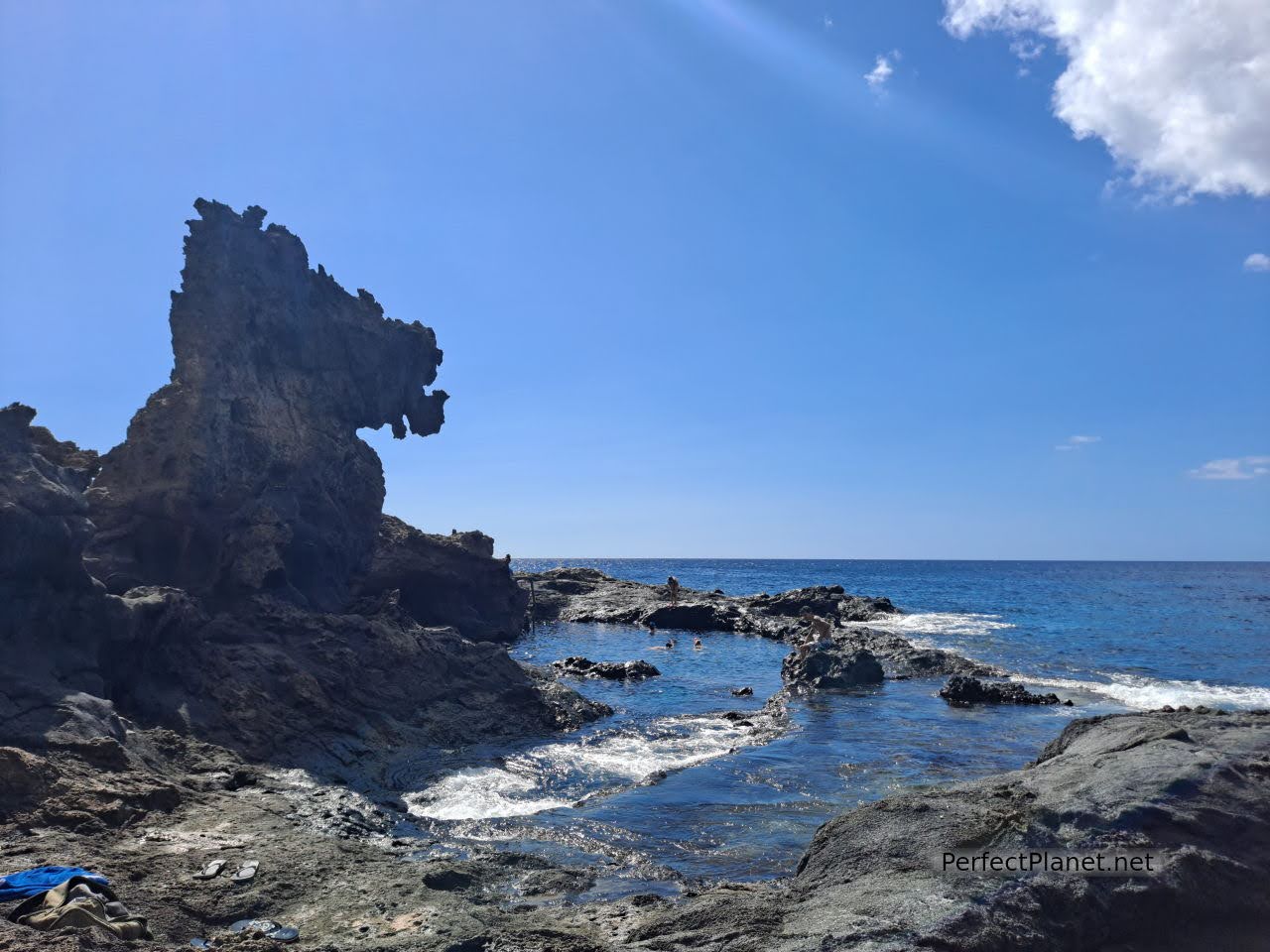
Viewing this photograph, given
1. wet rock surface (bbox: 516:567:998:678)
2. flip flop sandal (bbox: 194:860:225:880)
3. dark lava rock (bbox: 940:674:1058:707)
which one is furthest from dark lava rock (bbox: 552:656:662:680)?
flip flop sandal (bbox: 194:860:225:880)

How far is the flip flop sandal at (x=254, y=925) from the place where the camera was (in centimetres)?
785

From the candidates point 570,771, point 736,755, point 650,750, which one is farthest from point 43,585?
point 736,755

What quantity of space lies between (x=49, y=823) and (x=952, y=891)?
1061cm

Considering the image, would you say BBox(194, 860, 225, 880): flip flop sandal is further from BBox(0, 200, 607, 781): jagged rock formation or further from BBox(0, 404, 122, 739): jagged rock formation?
BBox(0, 404, 122, 739): jagged rock formation

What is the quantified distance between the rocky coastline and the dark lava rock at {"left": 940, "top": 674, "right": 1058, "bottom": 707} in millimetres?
131

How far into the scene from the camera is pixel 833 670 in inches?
1203

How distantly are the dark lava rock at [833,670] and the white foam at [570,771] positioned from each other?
8.46m

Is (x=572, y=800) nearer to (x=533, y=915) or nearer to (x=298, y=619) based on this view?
(x=533, y=915)

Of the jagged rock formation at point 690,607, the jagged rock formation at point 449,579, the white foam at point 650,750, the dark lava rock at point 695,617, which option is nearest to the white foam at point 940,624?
the jagged rock formation at point 690,607

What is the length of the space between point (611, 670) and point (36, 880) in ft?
88.2

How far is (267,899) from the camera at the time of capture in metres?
8.54

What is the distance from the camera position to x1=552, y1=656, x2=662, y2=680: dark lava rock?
1298 inches

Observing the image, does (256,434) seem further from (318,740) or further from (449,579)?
(449,579)

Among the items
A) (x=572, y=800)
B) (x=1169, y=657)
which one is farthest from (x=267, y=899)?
(x=1169, y=657)
